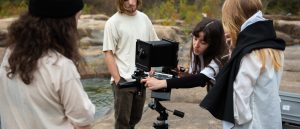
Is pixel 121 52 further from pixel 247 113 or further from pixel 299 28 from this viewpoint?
pixel 299 28

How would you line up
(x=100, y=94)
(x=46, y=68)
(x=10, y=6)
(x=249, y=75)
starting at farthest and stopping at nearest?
(x=10, y=6), (x=100, y=94), (x=249, y=75), (x=46, y=68)

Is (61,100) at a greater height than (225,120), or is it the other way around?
(61,100)

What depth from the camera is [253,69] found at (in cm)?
210

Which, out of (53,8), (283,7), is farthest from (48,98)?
(283,7)

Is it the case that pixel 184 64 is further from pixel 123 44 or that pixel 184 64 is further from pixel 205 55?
pixel 205 55

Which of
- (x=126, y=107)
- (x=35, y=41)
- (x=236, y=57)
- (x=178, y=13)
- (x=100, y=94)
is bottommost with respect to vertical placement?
(x=100, y=94)

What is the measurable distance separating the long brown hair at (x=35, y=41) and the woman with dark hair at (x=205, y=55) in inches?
34.1

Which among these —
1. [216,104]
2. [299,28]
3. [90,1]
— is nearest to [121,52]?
[216,104]

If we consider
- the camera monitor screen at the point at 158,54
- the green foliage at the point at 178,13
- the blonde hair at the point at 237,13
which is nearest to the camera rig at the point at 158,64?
the camera monitor screen at the point at 158,54

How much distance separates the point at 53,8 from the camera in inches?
68.0

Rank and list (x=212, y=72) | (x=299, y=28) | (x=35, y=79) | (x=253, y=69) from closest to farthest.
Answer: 1. (x=35, y=79)
2. (x=253, y=69)
3. (x=212, y=72)
4. (x=299, y=28)

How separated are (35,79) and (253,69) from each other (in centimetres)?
93

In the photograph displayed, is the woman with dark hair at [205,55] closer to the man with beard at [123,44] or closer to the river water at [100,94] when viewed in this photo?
the man with beard at [123,44]

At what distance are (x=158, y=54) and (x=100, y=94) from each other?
4.45 metres
